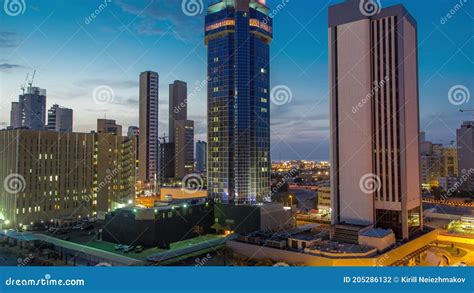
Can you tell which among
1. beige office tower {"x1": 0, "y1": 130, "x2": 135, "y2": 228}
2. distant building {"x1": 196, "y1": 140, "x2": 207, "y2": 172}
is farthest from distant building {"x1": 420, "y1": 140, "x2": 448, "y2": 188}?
beige office tower {"x1": 0, "y1": 130, "x2": 135, "y2": 228}

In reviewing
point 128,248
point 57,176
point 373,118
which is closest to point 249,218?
point 128,248

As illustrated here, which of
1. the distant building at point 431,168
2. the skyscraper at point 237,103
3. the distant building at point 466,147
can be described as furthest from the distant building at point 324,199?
the distant building at point 431,168

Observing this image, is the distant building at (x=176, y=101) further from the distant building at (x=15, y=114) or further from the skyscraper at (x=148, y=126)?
the distant building at (x=15, y=114)

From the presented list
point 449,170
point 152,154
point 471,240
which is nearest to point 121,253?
point 471,240

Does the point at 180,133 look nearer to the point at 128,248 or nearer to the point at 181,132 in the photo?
the point at 181,132

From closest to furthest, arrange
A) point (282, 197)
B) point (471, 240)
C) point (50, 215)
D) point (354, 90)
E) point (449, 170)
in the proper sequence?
point (354, 90) < point (471, 240) < point (50, 215) < point (282, 197) < point (449, 170)

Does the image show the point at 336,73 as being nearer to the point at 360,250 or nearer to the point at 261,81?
the point at 360,250

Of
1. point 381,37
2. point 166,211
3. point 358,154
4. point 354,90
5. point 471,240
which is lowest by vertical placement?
point 471,240
